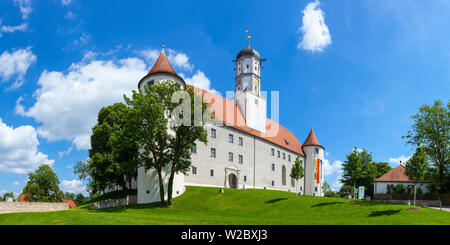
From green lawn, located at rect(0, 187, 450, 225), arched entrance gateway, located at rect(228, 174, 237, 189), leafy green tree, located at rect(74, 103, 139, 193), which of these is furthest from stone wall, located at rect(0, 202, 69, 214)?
arched entrance gateway, located at rect(228, 174, 237, 189)

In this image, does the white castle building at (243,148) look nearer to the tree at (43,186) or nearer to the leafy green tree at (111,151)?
the leafy green tree at (111,151)

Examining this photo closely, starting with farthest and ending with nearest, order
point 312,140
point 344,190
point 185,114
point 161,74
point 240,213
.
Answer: point 344,190 < point 312,140 < point 161,74 < point 185,114 < point 240,213

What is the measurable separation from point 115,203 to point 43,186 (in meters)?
26.3

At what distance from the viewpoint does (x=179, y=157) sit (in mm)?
32625

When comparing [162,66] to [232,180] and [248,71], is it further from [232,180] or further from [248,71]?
[248,71]

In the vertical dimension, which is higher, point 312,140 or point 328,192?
point 312,140

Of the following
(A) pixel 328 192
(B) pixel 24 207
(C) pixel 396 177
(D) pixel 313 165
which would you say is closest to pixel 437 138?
(C) pixel 396 177

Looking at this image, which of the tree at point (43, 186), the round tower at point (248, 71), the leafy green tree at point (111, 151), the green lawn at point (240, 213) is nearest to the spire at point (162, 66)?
the leafy green tree at point (111, 151)

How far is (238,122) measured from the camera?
50906 mm

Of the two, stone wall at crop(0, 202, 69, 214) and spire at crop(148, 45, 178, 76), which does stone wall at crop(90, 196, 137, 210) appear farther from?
Result: spire at crop(148, 45, 178, 76)

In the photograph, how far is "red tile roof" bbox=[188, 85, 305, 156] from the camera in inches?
A: 1847
